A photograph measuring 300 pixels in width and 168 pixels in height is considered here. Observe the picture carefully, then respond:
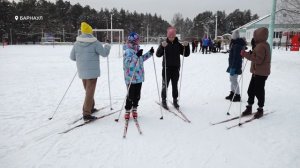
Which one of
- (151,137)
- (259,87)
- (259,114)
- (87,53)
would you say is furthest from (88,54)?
(259,114)

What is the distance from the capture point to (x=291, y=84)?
8773 mm

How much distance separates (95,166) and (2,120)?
9.49 ft

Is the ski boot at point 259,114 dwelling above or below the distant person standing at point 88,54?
below

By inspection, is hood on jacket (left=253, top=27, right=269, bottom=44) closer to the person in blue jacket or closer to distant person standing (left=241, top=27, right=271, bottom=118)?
distant person standing (left=241, top=27, right=271, bottom=118)

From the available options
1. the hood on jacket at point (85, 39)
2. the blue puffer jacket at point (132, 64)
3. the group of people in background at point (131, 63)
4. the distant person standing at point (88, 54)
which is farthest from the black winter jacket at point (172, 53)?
the hood on jacket at point (85, 39)

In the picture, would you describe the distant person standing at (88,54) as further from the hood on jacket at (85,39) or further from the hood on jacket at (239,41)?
the hood on jacket at (239,41)

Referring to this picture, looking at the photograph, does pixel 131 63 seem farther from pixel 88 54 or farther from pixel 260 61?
pixel 260 61

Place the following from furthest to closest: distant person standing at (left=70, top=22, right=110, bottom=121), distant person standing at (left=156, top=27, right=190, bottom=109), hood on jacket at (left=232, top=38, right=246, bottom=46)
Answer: hood on jacket at (left=232, top=38, right=246, bottom=46)
distant person standing at (left=156, top=27, right=190, bottom=109)
distant person standing at (left=70, top=22, right=110, bottom=121)

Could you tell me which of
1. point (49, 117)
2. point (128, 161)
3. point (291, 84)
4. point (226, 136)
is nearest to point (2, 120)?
point (49, 117)

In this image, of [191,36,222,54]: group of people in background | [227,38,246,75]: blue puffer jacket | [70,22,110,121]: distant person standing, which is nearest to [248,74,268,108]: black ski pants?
[227,38,246,75]: blue puffer jacket

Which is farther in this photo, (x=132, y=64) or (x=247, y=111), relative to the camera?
(x=247, y=111)

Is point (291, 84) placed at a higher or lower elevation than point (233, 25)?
lower

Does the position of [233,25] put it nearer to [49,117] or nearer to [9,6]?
[9,6]

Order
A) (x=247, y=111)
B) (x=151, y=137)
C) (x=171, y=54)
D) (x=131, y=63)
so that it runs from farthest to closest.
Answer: (x=171, y=54) < (x=247, y=111) < (x=131, y=63) < (x=151, y=137)
